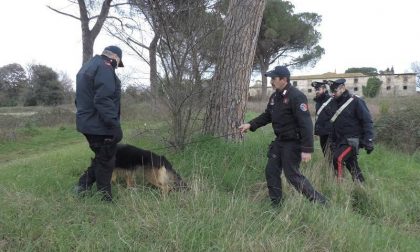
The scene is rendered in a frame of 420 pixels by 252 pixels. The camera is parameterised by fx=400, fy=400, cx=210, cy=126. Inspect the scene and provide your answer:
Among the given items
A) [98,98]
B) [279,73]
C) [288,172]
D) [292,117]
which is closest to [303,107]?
[292,117]

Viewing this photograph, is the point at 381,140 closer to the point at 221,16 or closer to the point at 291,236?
the point at 221,16

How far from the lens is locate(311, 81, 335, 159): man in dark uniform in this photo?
23.3 ft

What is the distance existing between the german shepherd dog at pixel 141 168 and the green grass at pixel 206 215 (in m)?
0.24

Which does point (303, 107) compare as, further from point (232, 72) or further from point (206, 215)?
point (232, 72)

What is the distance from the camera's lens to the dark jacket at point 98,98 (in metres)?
4.29

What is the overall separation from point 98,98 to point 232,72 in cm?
318

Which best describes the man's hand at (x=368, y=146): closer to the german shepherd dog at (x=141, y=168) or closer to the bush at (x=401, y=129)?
the german shepherd dog at (x=141, y=168)

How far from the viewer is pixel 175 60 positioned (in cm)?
619

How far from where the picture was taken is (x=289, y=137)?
476 cm

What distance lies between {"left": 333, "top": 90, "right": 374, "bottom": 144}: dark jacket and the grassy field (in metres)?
0.68

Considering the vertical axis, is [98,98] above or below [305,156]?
above

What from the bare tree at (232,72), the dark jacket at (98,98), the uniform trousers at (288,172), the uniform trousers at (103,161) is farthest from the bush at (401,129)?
the dark jacket at (98,98)

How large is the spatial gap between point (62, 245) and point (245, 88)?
180 inches

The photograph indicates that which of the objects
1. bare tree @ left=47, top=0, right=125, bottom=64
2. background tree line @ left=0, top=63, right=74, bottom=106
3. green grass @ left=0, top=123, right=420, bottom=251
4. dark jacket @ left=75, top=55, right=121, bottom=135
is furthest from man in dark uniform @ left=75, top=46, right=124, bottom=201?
background tree line @ left=0, top=63, right=74, bottom=106
